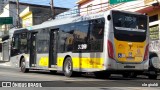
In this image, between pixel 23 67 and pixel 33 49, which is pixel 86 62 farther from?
pixel 23 67

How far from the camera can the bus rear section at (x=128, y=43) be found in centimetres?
1766

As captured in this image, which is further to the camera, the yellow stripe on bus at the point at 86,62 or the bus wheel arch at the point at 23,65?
the bus wheel arch at the point at 23,65

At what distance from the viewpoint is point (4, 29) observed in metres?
65.7

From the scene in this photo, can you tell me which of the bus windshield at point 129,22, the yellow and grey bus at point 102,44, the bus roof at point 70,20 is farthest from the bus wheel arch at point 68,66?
the bus windshield at point 129,22

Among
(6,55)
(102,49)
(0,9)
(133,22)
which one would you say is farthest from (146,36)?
(0,9)

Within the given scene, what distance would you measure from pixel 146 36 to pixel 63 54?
4650 millimetres

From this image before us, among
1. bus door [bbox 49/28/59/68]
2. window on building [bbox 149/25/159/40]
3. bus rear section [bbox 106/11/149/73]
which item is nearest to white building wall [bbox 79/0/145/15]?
window on building [bbox 149/25/159/40]

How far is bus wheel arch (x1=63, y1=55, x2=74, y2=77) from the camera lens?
65.7 ft

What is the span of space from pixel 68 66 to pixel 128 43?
3781 millimetres

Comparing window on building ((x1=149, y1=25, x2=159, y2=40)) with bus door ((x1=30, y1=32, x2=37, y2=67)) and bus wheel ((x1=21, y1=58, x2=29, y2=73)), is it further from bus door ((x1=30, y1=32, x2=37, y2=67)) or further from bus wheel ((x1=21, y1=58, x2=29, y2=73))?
bus wheel ((x1=21, y1=58, x2=29, y2=73))

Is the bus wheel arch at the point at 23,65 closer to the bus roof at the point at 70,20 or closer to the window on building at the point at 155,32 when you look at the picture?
the bus roof at the point at 70,20

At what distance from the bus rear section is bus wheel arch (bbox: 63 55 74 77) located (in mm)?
3004

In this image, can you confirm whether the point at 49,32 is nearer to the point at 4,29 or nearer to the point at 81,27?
the point at 81,27

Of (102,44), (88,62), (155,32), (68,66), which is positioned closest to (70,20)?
(68,66)
